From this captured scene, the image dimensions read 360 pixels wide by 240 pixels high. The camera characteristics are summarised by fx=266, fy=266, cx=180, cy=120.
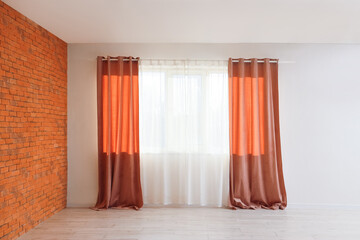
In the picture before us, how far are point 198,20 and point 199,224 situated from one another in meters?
2.54

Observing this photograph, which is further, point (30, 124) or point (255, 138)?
point (255, 138)

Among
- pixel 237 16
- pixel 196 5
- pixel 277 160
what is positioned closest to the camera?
pixel 196 5

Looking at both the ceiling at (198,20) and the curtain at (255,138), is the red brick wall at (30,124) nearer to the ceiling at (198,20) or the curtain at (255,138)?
the ceiling at (198,20)

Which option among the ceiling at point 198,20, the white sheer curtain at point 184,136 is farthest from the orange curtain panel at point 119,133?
the ceiling at point 198,20

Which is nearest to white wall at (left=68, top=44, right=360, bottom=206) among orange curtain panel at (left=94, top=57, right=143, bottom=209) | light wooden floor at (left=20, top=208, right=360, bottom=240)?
orange curtain panel at (left=94, top=57, right=143, bottom=209)

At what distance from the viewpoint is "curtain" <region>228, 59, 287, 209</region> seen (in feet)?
13.0

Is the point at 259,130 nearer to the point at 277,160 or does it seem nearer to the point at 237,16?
the point at 277,160

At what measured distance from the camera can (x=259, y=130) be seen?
403 cm

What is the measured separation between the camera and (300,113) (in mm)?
4082

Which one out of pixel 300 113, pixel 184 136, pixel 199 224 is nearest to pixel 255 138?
pixel 300 113

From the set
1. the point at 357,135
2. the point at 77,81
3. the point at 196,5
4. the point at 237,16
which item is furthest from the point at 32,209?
the point at 357,135

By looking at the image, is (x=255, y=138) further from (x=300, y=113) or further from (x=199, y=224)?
(x=199, y=224)

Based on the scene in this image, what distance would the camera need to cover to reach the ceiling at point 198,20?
111 inches

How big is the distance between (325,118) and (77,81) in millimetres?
3863
